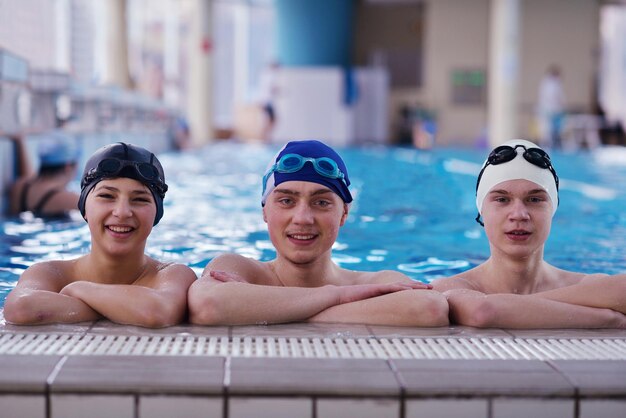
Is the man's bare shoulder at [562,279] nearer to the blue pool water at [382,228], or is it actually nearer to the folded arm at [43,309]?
the blue pool water at [382,228]

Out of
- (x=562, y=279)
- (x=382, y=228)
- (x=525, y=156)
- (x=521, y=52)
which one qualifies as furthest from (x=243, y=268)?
(x=521, y=52)

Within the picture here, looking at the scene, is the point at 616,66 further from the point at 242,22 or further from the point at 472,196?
the point at 472,196

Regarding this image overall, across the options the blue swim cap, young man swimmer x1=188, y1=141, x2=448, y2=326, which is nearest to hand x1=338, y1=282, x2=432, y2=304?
young man swimmer x1=188, y1=141, x2=448, y2=326

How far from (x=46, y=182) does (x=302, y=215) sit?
15.1 ft

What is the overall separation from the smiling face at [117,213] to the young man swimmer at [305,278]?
1.06 ft

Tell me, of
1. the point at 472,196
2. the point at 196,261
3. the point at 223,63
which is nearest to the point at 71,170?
the point at 196,261

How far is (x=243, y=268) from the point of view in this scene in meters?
3.24

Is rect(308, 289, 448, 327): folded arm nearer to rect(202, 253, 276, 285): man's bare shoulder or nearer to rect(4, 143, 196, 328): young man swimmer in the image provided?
rect(202, 253, 276, 285): man's bare shoulder

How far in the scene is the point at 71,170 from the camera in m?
7.07

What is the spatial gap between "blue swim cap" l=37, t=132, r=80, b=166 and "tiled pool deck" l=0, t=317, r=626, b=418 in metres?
4.73

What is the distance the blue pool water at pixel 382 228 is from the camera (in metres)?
5.48

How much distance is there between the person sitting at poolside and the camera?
684 centimetres

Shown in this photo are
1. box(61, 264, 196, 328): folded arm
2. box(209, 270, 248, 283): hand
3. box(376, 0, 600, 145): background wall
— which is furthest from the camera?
box(376, 0, 600, 145): background wall

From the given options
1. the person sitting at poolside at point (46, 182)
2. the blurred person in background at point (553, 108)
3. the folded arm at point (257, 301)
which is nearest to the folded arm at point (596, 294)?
the folded arm at point (257, 301)
